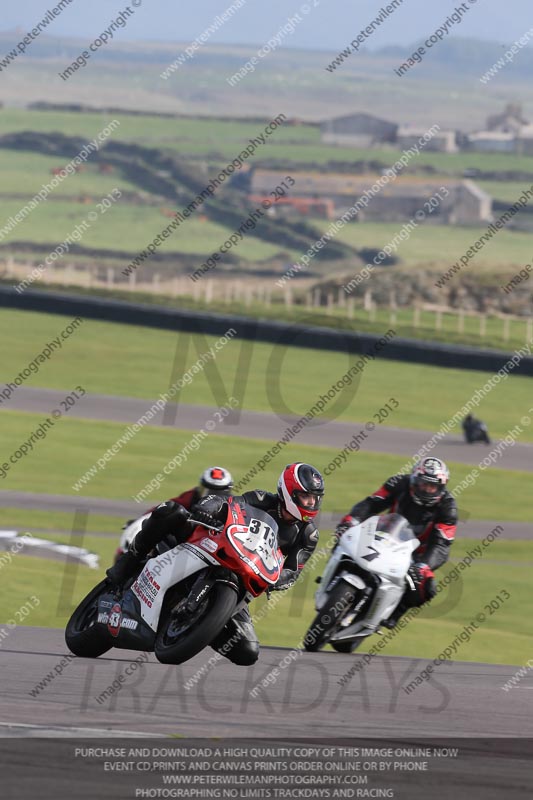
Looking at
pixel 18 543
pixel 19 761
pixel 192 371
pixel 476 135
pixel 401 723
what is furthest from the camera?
pixel 476 135

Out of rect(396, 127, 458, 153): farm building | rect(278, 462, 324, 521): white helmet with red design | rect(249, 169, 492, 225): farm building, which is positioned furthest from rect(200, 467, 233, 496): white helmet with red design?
rect(396, 127, 458, 153): farm building

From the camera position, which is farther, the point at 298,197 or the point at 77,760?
the point at 298,197

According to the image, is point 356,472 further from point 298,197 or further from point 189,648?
point 298,197

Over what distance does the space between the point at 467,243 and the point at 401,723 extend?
9014 cm

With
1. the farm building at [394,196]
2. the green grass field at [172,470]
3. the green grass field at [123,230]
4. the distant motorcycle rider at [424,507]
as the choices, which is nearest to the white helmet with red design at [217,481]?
the distant motorcycle rider at [424,507]

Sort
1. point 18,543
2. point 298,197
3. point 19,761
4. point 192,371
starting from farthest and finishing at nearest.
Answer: point 298,197 → point 192,371 → point 18,543 → point 19,761

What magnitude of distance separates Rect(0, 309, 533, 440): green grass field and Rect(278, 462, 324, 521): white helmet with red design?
19.5 meters

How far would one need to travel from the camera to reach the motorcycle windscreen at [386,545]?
923 cm

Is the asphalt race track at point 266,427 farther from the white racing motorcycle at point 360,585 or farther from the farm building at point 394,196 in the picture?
the farm building at point 394,196

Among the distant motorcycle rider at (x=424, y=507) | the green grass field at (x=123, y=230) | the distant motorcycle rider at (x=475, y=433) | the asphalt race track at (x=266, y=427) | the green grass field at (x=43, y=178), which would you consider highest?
the distant motorcycle rider at (x=424, y=507)

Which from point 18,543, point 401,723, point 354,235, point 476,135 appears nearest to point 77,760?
point 401,723

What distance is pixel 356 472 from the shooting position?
2188cm

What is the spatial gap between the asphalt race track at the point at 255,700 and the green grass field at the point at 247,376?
1912 cm

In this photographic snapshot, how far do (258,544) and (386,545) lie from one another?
2.24 metres
